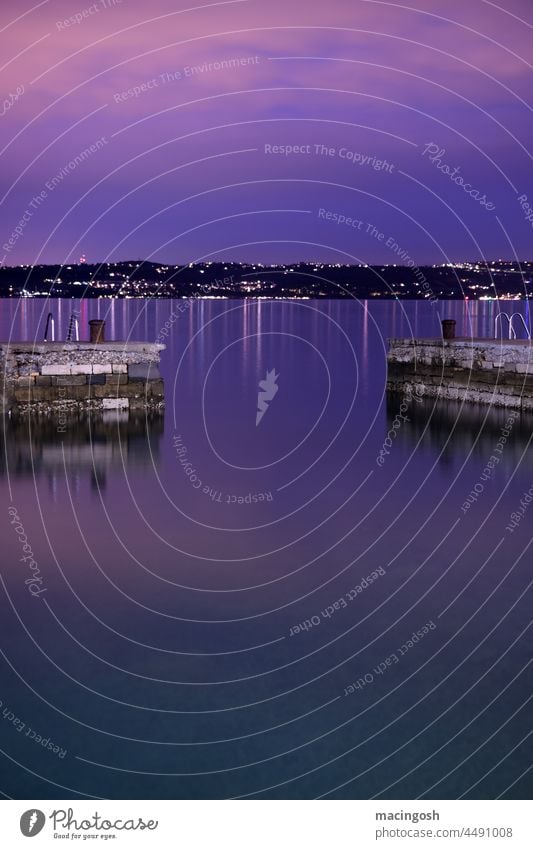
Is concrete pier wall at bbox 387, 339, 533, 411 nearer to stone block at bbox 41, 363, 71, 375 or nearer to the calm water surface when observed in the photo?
the calm water surface

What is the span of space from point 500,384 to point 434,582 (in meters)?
10.9

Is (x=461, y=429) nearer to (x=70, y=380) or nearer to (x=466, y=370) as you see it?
(x=466, y=370)

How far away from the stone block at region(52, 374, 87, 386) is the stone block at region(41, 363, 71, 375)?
107 millimetres

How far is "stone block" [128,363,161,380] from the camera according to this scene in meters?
19.1

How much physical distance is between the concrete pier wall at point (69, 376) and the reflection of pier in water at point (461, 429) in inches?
207

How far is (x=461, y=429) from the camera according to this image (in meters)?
17.4

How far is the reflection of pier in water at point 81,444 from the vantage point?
44.9 ft

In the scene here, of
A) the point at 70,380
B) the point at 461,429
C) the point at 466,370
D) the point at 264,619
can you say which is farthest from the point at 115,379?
the point at 264,619

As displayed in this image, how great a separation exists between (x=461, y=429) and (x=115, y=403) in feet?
21.8

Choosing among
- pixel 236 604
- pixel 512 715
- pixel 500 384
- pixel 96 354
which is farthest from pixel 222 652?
pixel 500 384

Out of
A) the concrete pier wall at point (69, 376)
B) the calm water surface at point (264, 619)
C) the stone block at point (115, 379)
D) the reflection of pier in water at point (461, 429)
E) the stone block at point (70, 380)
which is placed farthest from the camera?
the stone block at point (115, 379)

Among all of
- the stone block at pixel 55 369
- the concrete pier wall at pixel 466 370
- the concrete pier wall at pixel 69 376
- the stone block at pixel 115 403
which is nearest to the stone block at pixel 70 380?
the concrete pier wall at pixel 69 376

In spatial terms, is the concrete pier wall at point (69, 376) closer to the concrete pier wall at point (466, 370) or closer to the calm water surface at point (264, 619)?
the calm water surface at point (264, 619)

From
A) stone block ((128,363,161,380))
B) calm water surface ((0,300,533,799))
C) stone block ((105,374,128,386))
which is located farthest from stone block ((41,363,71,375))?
calm water surface ((0,300,533,799))
